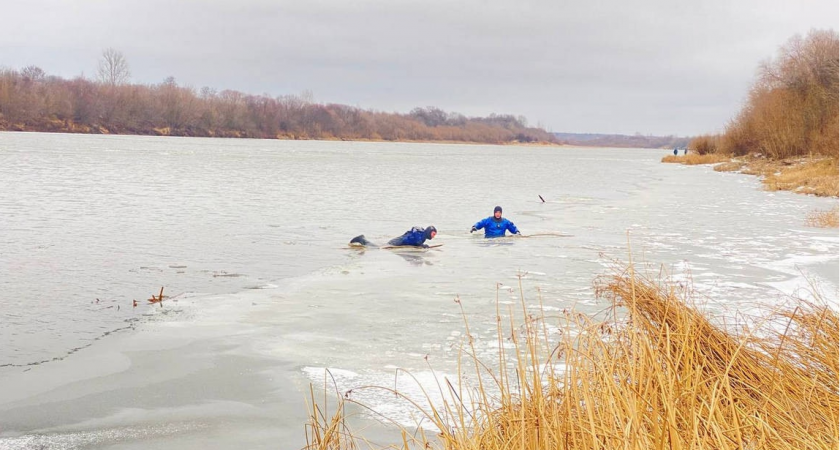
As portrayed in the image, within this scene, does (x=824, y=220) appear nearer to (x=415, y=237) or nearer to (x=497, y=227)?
(x=497, y=227)

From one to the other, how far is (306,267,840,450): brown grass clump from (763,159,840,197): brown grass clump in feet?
82.0

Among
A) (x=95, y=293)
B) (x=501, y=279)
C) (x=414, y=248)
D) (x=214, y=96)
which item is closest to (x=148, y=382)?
(x=95, y=293)

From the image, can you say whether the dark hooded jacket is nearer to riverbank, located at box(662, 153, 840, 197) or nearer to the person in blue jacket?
the person in blue jacket

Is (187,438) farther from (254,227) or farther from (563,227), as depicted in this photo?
(563,227)

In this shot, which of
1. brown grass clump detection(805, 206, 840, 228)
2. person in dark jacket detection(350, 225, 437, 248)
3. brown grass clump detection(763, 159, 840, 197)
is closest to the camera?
person in dark jacket detection(350, 225, 437, 248)

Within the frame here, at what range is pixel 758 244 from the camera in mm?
14547

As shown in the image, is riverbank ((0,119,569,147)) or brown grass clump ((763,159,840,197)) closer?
brown grass clump ((763,159,840,197))

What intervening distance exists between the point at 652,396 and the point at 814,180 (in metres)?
30.3

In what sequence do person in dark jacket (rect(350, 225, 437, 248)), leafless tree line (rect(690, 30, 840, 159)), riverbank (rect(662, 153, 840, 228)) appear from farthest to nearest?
leafless tree line (rect(690, 30, 840, 159)) → riverbank (rect(662, 153, 840, 228)) → person in dark jacket (rect(350, 225, 437, 248))

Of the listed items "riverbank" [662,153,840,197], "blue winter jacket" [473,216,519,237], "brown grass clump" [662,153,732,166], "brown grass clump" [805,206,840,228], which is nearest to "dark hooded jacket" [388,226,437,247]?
"blue winter jacket" [473,216,519,237]

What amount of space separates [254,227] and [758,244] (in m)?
11.0

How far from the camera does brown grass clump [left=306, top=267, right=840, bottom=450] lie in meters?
2.87

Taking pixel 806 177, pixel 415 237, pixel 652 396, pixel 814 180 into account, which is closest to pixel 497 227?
pixel 415 237

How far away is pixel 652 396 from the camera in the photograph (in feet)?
10.5
